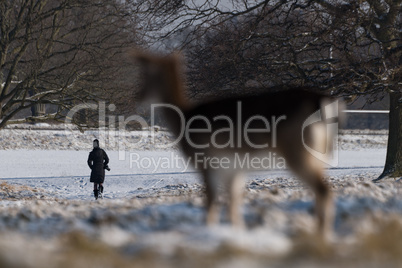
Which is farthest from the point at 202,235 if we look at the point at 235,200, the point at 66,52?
the point at 66,52

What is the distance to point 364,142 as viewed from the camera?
36.2 meters

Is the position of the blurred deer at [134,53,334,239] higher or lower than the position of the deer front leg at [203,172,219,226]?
higher

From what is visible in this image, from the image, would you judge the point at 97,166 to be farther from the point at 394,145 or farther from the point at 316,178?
the point at 316,178

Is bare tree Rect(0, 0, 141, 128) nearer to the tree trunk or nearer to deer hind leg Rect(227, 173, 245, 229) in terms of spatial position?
the tree trunk

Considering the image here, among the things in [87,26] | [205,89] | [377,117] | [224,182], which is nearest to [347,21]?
[205,89]

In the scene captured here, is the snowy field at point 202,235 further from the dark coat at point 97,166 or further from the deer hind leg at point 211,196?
the dark coat at point 97,166

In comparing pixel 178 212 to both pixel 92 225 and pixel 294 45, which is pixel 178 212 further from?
pixel 294 45

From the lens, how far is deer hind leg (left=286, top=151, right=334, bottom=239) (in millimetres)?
5371

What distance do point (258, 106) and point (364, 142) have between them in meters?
31.9

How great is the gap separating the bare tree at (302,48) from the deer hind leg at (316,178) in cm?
760

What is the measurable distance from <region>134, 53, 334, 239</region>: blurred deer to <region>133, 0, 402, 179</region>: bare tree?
23.8 feet

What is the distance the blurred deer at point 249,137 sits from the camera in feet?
18.3

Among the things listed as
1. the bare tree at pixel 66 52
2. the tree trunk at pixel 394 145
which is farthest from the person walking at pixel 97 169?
the tree trunk at pixel 394 145

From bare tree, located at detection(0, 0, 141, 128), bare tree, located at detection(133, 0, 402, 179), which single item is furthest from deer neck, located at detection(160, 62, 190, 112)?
bare tree, located at detection(0, 0, 141, 128)
